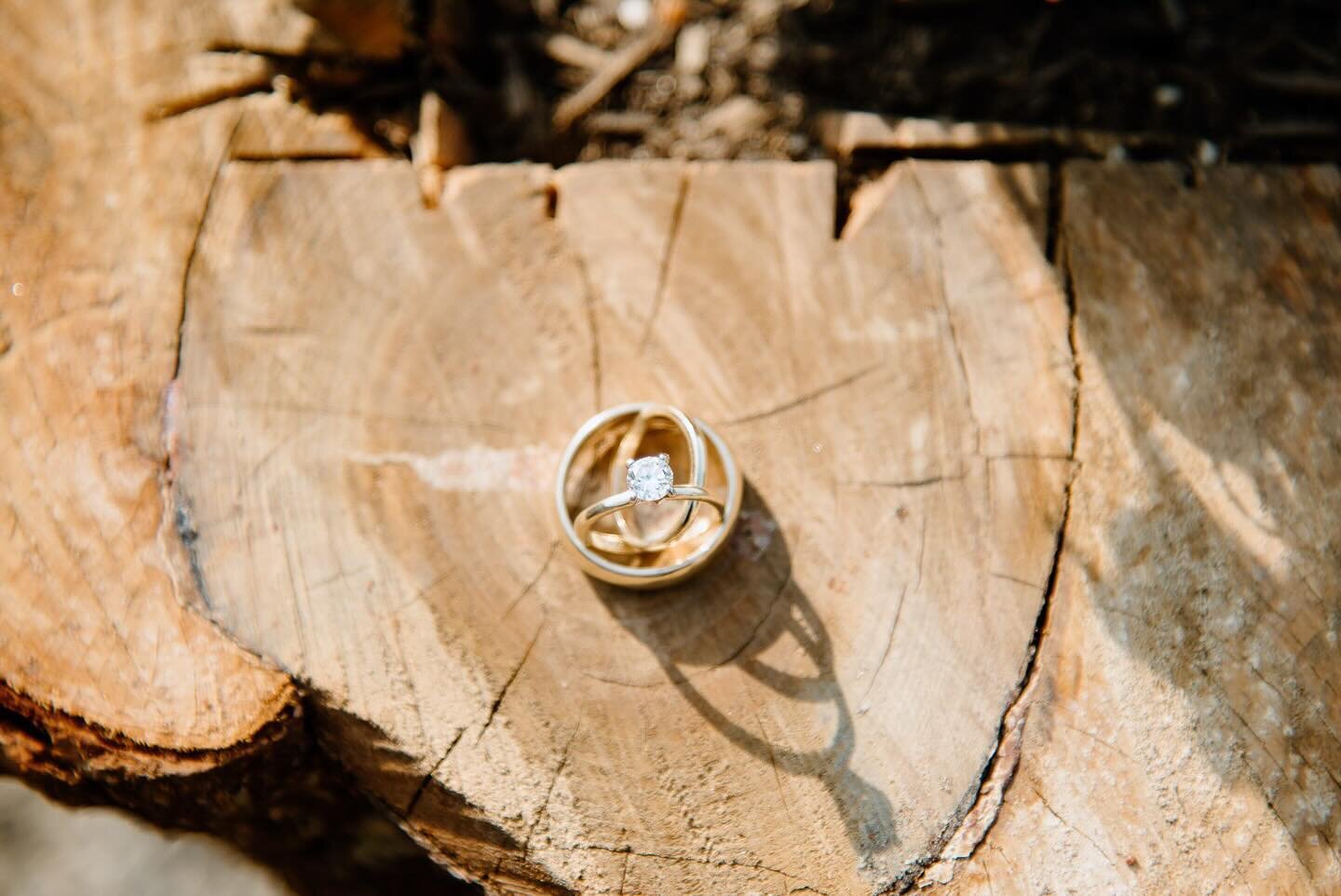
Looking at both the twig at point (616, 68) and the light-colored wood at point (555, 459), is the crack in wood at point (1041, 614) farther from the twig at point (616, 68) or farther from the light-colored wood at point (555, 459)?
the twig at point (616, 68)

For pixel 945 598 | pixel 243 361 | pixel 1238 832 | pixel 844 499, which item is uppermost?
pixel 243 361

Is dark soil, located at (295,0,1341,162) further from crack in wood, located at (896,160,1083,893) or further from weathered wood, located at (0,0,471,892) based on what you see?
crack in wood, located at (896,160,1083,893)

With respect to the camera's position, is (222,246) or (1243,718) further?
(222,246)

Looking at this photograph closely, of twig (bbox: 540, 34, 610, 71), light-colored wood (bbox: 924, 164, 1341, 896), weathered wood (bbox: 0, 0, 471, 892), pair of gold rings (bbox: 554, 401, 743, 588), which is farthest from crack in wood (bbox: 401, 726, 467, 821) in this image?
twig (bbox: 540, 34, 610, 71)

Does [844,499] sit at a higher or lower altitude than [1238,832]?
higher

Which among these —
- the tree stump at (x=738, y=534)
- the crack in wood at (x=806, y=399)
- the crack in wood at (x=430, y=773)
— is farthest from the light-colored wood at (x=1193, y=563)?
the crack in wood at (x=430, y=773)

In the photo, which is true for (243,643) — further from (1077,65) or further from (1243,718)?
(1077,65)

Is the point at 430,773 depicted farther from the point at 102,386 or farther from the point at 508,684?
the point at 102,386

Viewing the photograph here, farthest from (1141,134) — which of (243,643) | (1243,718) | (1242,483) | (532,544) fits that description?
(243,643)
